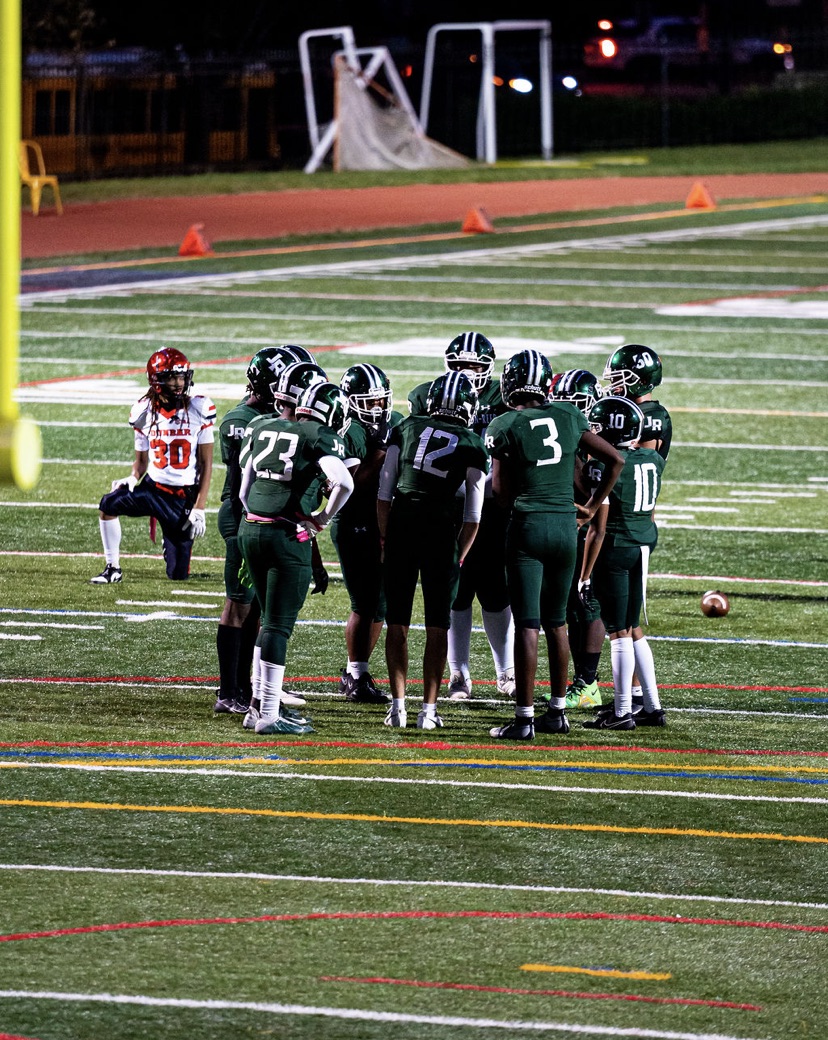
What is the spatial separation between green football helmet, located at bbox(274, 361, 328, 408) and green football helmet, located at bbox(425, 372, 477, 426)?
59 cm

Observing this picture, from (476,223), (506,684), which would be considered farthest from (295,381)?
(476,223)

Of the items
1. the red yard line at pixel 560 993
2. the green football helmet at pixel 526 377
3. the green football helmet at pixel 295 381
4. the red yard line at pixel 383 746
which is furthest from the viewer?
the green football helmet at pixel 526 377

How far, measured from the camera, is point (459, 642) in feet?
34.8

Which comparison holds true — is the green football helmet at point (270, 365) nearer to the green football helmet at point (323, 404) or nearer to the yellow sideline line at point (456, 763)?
the green football helmet at point (323, 404)

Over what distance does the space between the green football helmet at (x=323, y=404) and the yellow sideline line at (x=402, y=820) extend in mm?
1885

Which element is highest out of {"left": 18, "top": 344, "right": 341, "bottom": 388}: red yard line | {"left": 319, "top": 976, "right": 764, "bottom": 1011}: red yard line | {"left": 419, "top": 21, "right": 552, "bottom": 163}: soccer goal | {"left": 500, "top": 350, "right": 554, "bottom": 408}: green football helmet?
{"left": 419, "top": 21, "right": 552, "bottom": 163}: soccer goal

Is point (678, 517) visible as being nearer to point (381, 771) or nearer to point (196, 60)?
point (381, 771)

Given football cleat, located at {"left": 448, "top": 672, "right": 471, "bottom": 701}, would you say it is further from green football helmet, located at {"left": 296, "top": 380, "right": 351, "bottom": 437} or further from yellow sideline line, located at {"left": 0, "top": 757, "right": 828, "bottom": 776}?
green football helmet, located at {"left": 296, "top": 380, "right": 351, "bottom": 437}

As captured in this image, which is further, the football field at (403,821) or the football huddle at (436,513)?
the football huddle at (436,513)

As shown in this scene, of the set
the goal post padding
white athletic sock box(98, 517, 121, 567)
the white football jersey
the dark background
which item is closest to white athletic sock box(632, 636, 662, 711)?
the white football jersey

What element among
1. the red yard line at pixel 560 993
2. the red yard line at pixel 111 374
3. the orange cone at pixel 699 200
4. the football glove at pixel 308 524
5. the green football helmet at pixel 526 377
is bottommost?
the red yard line at pixel 560 993

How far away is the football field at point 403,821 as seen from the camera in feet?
20.3

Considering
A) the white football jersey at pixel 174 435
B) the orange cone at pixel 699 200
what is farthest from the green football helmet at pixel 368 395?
the orange cone at pixel 699 200

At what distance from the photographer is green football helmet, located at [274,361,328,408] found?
9.25 m
